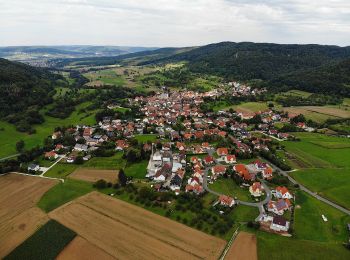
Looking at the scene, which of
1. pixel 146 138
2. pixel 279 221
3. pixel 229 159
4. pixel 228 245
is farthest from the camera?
pixel 146 138

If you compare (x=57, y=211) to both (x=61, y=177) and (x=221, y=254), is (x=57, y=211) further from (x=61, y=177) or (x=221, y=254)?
(x=221, y=254)

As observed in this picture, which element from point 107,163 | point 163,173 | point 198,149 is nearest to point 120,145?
A: point 107,163

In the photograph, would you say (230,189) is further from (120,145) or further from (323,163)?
(120,145)

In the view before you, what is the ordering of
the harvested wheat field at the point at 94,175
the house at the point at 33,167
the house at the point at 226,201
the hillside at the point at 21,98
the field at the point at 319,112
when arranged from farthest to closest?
the field at the point at 319,112
the hillside at the point at 21,98
the house at the point at 33,167
the harvested wheat field at the point at 94,175
the house at the point at 226,201

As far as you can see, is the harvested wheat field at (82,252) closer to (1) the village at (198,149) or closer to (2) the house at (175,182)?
(1) the village at (198,149)

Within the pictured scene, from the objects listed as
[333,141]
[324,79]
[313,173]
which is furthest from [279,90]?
[313,173]

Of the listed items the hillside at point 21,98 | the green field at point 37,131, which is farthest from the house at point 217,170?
the hillside at point 21,98

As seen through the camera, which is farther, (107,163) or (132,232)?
(107,163)
